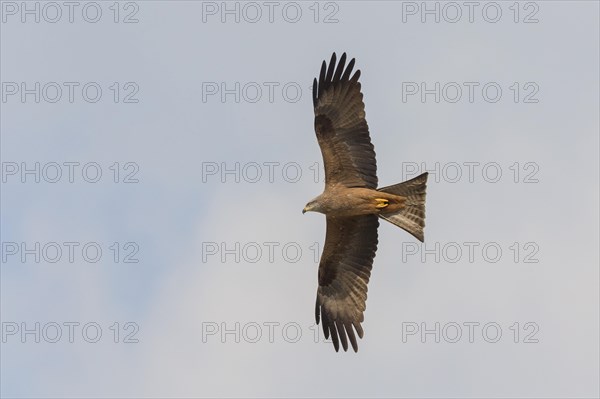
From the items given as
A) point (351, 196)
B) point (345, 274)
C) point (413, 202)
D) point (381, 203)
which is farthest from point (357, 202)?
point (345, 274)

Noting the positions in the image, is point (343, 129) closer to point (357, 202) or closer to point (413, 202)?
point (357, 202)

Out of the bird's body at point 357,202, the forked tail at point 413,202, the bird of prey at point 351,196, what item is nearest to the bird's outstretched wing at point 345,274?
the bird of prey at point 351,196

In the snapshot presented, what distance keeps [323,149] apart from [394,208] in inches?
53.8

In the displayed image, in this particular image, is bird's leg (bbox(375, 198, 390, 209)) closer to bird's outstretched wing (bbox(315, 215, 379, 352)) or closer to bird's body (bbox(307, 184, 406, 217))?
bird's body (bbox(307, 184, 406, 217))

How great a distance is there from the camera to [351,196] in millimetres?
15516

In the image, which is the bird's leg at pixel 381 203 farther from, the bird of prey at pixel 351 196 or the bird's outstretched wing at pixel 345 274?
the bird's outstretched wing at pixel 345 274

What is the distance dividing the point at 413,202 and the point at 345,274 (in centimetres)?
173

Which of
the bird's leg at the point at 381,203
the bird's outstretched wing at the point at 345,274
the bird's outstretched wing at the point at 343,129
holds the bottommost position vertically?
the bird's outstretched wing at the point at 345,274

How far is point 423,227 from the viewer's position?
15586 millimetres

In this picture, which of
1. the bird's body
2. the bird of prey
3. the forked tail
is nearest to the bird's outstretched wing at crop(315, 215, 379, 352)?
the bird of prey

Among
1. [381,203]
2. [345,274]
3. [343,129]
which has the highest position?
[343,129]

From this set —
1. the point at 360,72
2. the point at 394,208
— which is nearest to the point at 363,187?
the point at 394,208

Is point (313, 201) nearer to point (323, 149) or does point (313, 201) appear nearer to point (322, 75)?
point (323, 149)

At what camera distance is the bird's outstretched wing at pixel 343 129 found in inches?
619
